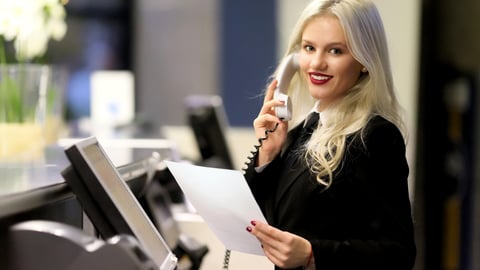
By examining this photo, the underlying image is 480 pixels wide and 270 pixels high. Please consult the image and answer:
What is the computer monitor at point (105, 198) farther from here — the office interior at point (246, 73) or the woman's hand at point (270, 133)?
the office interior at point (246, 73)

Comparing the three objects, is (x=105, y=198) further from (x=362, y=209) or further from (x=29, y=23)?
(x=29, y=23)

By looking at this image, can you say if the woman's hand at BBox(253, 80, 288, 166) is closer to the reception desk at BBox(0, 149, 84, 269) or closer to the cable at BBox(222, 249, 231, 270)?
the cable at BBox(222, 249, 231, 270)

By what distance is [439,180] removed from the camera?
4395 mm

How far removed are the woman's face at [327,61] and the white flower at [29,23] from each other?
30.7 inches

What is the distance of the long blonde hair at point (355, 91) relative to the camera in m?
1.08

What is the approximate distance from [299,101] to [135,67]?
2559 mm

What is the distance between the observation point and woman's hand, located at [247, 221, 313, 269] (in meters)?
1.00

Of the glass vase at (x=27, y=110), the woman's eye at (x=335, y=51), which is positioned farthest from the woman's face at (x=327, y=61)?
the glass vase at (x=27, y=110)

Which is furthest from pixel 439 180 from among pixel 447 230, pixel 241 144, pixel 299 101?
pixel 299 101

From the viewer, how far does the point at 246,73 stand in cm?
296

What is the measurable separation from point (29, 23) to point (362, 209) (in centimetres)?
96

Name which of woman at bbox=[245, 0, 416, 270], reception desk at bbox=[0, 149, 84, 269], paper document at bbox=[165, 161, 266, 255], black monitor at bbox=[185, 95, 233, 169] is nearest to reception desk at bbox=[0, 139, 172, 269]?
reception desk at bbox=[0, 149, 84, 269]

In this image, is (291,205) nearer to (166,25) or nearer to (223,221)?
(223,221)

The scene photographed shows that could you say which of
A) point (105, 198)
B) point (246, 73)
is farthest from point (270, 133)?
point (246, 73)
